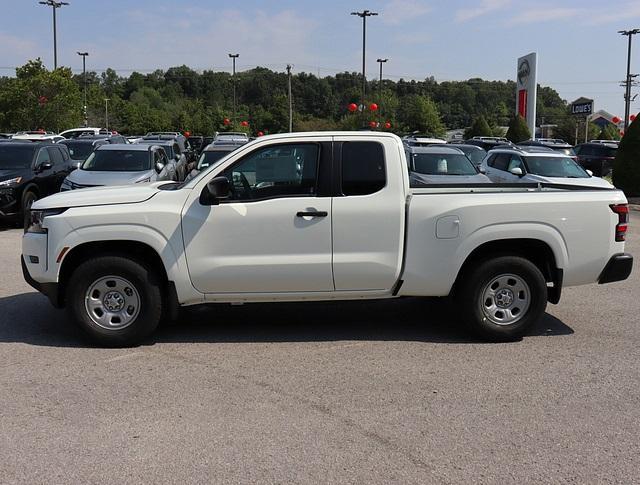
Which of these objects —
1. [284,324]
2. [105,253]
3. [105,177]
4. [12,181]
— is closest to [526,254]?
[284,324]

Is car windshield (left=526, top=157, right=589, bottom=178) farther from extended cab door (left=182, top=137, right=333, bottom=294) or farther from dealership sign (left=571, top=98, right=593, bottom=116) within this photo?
dealership sign (left=571, top=98, right=593, bottom=116)

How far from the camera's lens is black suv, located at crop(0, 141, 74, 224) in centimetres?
1376

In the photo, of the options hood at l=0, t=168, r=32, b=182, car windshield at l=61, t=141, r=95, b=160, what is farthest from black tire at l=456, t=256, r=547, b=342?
car windshield at l=61, t=141, r=95, b=160

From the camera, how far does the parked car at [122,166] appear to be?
14555 millimetres

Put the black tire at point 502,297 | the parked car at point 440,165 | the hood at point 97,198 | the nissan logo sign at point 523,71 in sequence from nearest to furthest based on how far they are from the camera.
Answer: the hood at point 97,198 → the black tire at point 502,297 → the parked car at point 440,165 → the nissan logo sign at point 523,71

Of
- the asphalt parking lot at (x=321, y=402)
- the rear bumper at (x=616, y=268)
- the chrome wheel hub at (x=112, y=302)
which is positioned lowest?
the asphalt parking lot at (x=321, y=402)

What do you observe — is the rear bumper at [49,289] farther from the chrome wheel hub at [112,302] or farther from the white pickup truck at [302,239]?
the chrome wheel hub at [112,302]

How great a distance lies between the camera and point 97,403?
4.93m

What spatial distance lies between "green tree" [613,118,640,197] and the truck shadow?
50.9ft

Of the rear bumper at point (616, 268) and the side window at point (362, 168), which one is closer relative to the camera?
the side window at point (362, 168)

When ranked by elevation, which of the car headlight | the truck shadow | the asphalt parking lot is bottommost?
the asphalt parking lot

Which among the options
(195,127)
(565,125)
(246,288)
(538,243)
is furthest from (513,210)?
(565,125)

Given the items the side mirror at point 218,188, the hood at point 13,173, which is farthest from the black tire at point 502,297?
the hood at point 13,173

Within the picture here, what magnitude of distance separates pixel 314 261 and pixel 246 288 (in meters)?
0.65
